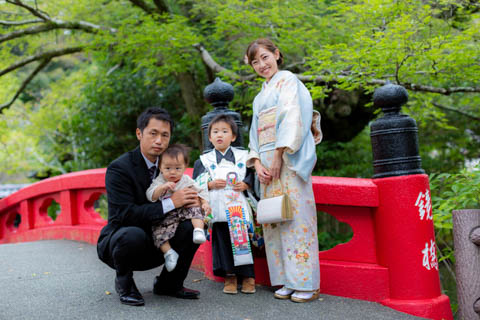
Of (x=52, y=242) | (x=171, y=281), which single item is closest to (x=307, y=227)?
(x=171, y=281)

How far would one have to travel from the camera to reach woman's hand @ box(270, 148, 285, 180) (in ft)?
11.1

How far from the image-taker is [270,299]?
11.1 ft

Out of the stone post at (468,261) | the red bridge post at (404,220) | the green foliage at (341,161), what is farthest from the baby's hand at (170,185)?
the green foliage at (341,161)

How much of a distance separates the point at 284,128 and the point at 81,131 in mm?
9271

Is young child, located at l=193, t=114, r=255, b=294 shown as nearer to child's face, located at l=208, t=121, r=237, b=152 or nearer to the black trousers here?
child's face, located at l=208, t=121, r=237, b=152

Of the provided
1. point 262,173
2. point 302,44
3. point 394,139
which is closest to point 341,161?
point 302,44

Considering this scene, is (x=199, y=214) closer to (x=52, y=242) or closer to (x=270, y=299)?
(x=270, y=299)

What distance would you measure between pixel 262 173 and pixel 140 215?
1.01 m

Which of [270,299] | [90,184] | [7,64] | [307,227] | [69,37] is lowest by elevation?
[270,299]

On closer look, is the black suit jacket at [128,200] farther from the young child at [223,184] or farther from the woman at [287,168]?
the woman at [287,168]

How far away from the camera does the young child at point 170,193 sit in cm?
313

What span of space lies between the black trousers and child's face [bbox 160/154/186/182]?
0.35 metres

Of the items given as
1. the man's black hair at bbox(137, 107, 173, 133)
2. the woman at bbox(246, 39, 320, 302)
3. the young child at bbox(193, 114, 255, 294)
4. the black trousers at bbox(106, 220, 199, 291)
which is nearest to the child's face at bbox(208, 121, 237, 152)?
the young child at bbox(193, 114, 255, 294)

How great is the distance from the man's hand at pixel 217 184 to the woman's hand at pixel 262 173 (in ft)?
0.92
